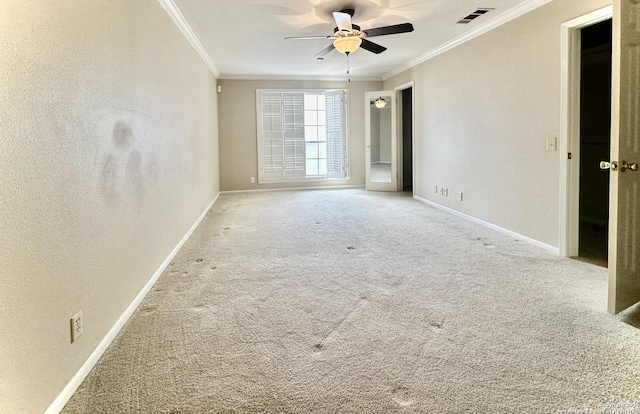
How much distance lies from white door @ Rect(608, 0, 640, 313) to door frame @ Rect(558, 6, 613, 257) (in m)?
1.35

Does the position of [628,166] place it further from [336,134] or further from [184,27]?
[336,134]

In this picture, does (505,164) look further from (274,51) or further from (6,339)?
(6,339)

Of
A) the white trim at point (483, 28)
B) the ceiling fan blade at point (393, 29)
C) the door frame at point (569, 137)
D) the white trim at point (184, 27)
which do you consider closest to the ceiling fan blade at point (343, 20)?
the ceiling fan blade at point (393, 29)

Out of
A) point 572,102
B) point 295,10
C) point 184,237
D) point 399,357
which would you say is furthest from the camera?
point 184,237

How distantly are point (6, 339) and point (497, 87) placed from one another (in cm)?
502

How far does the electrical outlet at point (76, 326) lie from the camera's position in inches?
73.2

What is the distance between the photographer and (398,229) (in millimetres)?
5105

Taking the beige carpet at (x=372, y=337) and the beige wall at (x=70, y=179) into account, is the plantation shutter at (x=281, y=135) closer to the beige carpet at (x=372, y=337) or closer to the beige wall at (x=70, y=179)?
the beige carpet at (x=372, y=337)

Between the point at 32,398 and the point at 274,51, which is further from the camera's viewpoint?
Answer: the point at 274,51

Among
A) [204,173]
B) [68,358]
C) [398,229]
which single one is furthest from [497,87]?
[68,358]

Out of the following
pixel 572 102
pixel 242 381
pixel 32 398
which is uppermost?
pixel 572 102

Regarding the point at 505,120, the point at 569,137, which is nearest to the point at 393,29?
the point at 505,120

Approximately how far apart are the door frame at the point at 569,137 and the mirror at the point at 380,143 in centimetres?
507

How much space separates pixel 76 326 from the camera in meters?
1.89
